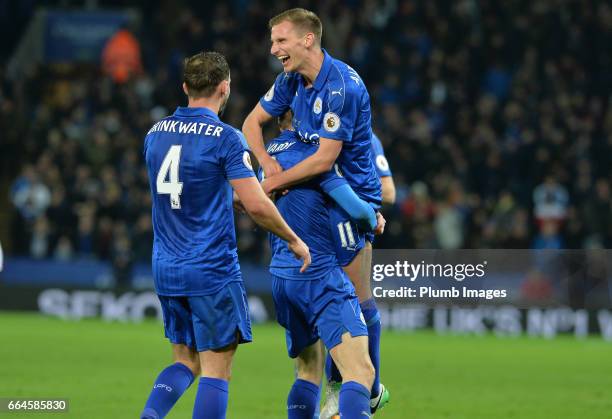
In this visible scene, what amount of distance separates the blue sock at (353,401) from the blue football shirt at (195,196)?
0.86 meters

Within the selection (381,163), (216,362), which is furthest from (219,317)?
(381,163)

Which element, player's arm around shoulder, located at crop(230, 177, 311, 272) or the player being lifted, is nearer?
player's arm around shoulder, located at crop(230, 177, 311, 272)

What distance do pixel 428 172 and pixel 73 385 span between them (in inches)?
372

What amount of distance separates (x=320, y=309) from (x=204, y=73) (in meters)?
1.42

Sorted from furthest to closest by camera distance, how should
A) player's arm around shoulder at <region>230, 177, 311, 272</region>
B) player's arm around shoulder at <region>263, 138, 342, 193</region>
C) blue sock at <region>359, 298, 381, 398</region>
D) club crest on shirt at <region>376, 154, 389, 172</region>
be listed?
club crest on shirt at <region>376, 154, 389, 172</region>
blue sock at <region>359, 298, 381, 398</region>
player's arm around shoulder at <region>263, 138, 342, 193</region>
player's arm around shoulder at <region>230, 177, 311, 272</region>

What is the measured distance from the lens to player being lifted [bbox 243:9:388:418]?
22.1 ft

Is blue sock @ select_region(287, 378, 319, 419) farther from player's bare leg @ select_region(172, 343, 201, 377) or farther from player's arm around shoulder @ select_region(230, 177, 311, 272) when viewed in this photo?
player's arm around shoulder @ select_region(230, 177, 311, 272)

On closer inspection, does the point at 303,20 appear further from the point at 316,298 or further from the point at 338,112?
the point at 316,298

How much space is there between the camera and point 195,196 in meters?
6.52

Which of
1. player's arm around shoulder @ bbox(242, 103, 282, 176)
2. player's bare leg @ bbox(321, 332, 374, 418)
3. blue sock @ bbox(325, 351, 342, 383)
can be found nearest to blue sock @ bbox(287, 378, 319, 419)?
player's bare leg @ bbox(321, 332, 374, 418)

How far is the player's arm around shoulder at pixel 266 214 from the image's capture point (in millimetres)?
6352

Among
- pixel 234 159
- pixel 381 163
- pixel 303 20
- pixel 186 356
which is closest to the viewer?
pixel 234 159

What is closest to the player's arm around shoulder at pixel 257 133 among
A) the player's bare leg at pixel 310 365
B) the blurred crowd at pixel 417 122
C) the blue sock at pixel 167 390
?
the player's bare leg at pixel 310 365

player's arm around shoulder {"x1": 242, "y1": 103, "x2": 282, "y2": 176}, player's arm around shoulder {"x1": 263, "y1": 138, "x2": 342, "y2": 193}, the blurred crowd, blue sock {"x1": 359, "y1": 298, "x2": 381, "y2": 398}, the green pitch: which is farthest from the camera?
the blurred crowd
